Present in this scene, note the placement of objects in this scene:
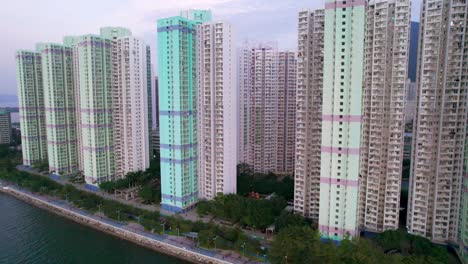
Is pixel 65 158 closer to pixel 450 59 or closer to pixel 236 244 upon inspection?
pixel 236 244

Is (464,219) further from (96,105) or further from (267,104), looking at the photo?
(96,105)

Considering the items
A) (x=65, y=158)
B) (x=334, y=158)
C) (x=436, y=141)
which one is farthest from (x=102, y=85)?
(x=436, y=141)

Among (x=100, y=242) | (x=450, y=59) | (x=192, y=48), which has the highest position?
(x=192, y=48)

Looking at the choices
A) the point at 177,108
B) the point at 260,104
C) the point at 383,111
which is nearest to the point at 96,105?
the point at 177,108

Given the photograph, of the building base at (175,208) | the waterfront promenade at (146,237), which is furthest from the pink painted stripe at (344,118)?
the building base at (175,208)

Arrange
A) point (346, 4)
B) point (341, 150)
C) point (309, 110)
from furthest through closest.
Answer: point (309, 110) < point (341, 150) < point (346, 4)
